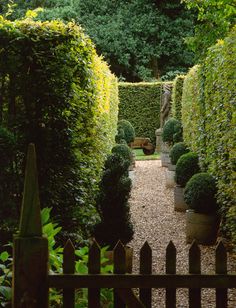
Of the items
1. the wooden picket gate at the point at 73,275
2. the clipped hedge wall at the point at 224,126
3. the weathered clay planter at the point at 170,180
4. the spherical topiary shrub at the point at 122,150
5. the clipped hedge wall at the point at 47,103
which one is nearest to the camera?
the wooden picket gate at the point at 73,275

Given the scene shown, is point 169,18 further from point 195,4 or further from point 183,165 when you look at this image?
point 183,165

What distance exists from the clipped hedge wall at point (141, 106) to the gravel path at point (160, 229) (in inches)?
302

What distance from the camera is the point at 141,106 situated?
2295 cm

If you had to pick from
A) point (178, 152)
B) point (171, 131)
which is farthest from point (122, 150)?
point (171, 131)

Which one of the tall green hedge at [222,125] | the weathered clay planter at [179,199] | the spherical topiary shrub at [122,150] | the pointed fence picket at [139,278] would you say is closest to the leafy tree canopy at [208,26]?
the spherical topiary shrub at [122,150]

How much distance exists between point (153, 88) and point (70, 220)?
57.9 ft

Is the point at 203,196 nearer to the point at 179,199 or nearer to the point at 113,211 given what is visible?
the point at 113,211

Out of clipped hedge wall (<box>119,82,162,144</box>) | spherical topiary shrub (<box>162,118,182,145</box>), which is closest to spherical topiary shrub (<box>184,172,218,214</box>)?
spherical topiary shrub (<box>162,118,182,145</box>)

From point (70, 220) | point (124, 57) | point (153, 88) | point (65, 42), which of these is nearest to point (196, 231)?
point (70, 220)

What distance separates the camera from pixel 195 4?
45.5ft

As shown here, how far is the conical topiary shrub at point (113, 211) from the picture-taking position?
6.12m

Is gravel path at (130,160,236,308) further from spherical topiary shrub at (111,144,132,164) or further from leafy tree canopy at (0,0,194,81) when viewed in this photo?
leafy tree canopy at (0,0,194,81)

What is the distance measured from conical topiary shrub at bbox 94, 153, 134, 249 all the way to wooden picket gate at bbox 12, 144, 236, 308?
3438mm

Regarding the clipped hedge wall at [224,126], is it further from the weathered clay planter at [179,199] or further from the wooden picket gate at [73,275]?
the wooden picket gate at [73,275]
